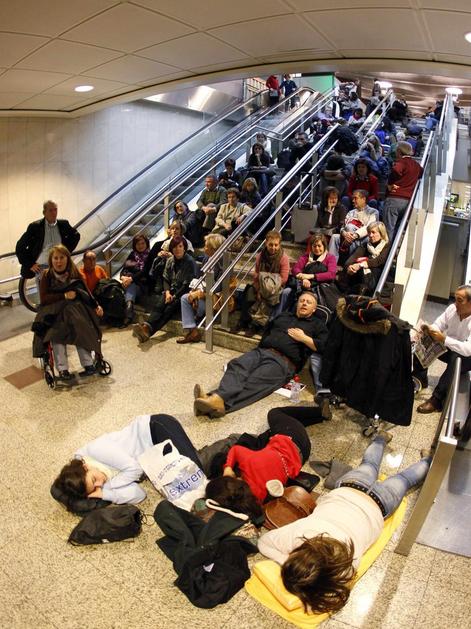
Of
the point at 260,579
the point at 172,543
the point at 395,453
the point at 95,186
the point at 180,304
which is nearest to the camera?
the point at 260,579

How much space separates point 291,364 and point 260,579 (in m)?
2.35

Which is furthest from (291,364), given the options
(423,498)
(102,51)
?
(102,51)

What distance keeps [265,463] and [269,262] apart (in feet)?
8.89

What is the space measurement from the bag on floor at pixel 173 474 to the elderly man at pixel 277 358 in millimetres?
1126

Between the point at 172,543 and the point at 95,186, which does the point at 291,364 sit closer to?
the point at 172,543

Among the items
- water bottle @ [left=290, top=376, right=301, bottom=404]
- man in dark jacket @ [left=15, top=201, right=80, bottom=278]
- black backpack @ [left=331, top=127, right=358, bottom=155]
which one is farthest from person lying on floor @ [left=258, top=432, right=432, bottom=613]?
black backpack @ [left=331, top=127, right=358, bottom=155]

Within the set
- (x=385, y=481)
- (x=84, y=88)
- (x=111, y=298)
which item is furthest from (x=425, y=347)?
Answer: (x=84, y=88)

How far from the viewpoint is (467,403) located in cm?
462

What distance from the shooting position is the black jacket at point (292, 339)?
4691 mm

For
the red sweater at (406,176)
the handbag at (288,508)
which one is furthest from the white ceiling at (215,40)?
the handbag at (288,508)

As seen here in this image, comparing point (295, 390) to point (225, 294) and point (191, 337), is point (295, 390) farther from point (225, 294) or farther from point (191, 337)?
point (191, 337)

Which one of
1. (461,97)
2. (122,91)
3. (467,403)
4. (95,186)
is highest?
(461,97)

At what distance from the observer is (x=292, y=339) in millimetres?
4719

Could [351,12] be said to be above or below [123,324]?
above
